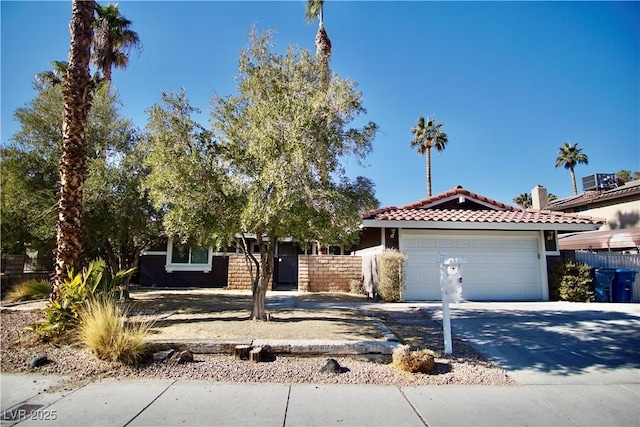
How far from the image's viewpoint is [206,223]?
7.39 meters

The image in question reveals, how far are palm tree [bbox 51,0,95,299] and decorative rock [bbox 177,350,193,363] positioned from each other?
12.3ft

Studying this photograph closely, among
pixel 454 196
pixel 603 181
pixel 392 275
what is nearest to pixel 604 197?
pixel 603 181

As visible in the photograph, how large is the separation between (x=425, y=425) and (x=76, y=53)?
10.1 meters

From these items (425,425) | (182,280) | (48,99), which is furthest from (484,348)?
(182,280)

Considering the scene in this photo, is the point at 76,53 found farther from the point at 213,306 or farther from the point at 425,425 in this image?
the point at 425,425

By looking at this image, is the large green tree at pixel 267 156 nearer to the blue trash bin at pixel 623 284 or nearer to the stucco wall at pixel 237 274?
the stucco wall at pixel 237 274

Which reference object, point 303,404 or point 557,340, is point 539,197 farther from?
point 303,404

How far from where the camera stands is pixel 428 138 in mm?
33312

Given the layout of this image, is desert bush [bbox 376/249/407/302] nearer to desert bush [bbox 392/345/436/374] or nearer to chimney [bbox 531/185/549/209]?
desert bush [bbox 392/345/436/374]

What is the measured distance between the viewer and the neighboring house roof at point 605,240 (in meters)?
16.3

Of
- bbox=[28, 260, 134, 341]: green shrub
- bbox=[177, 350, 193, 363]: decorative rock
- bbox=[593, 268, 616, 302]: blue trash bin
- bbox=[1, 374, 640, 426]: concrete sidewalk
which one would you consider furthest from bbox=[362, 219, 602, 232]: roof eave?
bbox=[28, 260, 134, 341]: green shrub

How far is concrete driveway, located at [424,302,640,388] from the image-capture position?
18.8 ft

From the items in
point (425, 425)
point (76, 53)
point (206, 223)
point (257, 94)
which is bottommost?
point (425, 425)

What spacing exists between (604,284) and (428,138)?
22275 millimetres
